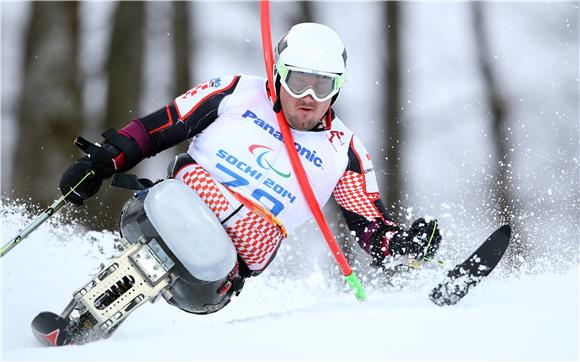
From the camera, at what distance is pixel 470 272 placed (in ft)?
15.6

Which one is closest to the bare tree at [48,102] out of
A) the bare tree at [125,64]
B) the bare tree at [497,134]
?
the bare tree at [125,64]

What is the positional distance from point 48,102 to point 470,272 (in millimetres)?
7740

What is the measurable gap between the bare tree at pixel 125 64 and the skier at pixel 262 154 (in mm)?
6937

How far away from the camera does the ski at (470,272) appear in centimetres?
470

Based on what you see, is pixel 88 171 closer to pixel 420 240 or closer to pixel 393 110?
pixel 420 240

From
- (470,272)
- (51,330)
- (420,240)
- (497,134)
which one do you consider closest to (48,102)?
(497,134)

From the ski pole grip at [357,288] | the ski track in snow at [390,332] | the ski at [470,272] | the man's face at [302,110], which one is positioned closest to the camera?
the ski track in snow at [390,332]

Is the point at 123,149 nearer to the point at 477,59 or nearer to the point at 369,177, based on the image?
the point at 369,177

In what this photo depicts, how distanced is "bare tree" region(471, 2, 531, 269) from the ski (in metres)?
5.03

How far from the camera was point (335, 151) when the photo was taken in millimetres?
5172

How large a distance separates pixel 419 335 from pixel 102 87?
9758 mm

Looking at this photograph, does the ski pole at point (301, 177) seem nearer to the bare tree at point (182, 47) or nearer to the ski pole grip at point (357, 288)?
the ski pole grip at point (357, 288)

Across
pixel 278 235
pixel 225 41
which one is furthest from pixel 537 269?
pixel 225 41

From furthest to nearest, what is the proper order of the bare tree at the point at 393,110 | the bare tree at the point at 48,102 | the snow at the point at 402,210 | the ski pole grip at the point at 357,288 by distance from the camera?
the bare tree at the point at 393,110
the bare tree at the point at 48,102
the ski pole grip at the point at 357,288
the snow at the point at 402,210
